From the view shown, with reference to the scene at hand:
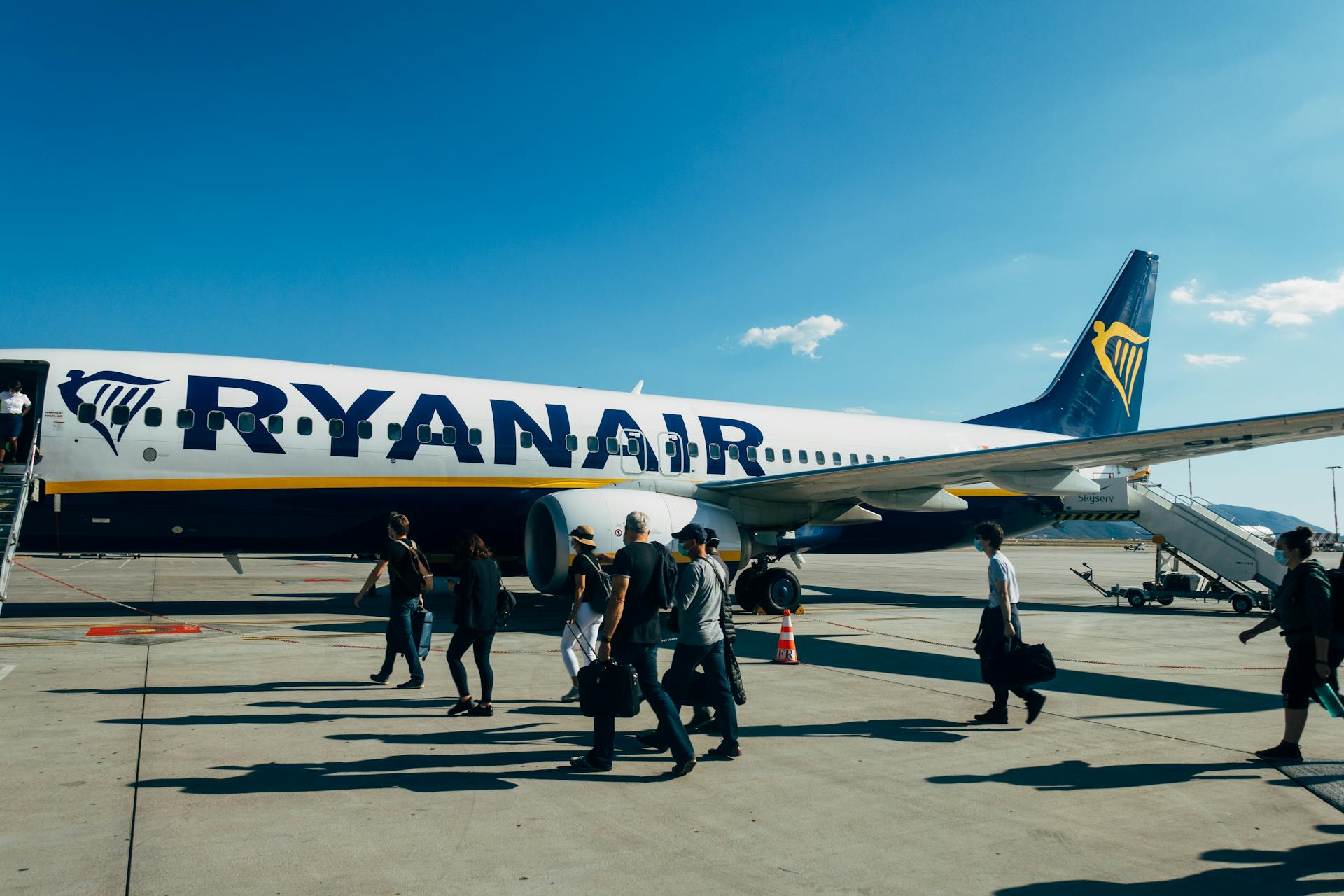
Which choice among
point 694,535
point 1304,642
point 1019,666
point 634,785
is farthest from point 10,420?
point 1304,642

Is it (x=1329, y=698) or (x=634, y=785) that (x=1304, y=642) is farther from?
(x=634, y=785)

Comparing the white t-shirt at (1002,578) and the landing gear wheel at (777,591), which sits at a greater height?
the white t-shirt at (1002,578)

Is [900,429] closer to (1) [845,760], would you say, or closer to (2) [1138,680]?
(2) [1138,680]

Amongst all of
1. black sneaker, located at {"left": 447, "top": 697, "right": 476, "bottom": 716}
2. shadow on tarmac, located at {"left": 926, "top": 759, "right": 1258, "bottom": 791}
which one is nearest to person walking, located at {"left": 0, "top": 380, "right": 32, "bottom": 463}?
black sneaker, located at {"left": 447, "top": 697, "right": 476, "bottom": 716}

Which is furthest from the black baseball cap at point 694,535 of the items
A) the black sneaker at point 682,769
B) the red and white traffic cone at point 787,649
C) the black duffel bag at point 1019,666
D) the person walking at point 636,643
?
the red and white traffic cone at point 787,649

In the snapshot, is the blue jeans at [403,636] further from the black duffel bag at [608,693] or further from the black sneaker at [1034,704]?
the black sneaker at [1034,704]

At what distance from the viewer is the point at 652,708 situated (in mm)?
5848

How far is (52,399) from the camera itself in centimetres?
1250

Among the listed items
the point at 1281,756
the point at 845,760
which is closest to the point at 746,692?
the point at 845,760

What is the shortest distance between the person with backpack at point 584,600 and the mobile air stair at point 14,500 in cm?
828

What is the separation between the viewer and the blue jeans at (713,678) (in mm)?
6254

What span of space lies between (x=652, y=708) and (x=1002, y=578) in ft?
11.1

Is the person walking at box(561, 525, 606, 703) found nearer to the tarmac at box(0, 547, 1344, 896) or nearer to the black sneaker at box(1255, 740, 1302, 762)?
the tarmac at box(0, 547, 1344, 896)

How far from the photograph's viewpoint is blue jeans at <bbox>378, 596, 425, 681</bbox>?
8438mm
